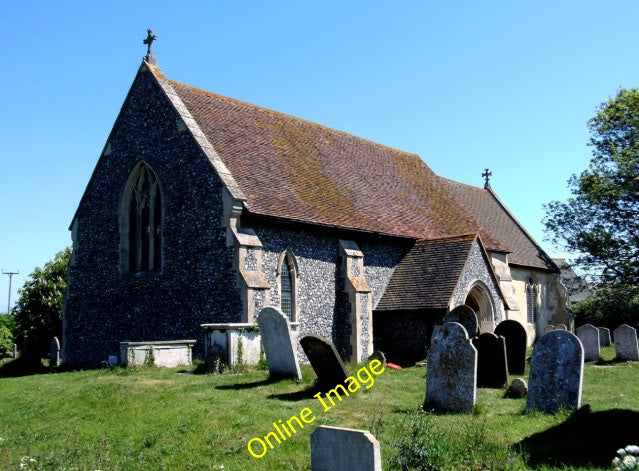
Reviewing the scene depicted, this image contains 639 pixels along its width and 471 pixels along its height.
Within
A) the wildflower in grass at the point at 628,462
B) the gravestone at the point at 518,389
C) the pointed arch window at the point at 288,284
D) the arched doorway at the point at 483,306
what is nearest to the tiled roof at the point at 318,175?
the pointed arch window at the point at 288,284

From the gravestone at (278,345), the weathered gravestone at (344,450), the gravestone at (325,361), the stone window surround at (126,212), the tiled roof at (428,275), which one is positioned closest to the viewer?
the weathered gravestone at (344,450)

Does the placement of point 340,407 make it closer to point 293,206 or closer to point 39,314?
point 293,206

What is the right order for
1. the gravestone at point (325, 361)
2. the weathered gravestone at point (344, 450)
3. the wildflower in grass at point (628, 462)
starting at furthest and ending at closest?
the gravestone at point (325, 361) < the weathered gravestone at point (344, 450) < the wildflower in grass at point (628, 462)

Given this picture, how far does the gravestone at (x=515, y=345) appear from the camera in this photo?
1631 centimetres

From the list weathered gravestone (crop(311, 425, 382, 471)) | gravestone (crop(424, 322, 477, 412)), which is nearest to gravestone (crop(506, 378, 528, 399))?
gravestone (crop(424, 322, 477, 412))

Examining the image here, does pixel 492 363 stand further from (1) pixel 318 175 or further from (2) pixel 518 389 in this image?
(1) pixel 318 175

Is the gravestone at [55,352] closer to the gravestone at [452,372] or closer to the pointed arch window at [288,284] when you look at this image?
the pointed arch window at [288,284]

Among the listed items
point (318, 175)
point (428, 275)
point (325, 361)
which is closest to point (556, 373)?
point (325, 361)

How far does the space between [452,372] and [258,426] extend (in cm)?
331

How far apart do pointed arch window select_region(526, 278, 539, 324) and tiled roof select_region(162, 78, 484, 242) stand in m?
7.00

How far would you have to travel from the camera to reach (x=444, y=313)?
782 inches

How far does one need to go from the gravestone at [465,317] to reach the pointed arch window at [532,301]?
49.3 feet

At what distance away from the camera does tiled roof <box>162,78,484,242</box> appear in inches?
788

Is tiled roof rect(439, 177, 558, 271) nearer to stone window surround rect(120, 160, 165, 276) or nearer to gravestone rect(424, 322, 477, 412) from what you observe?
stone window surround rect(120, 160, 165, 276)
